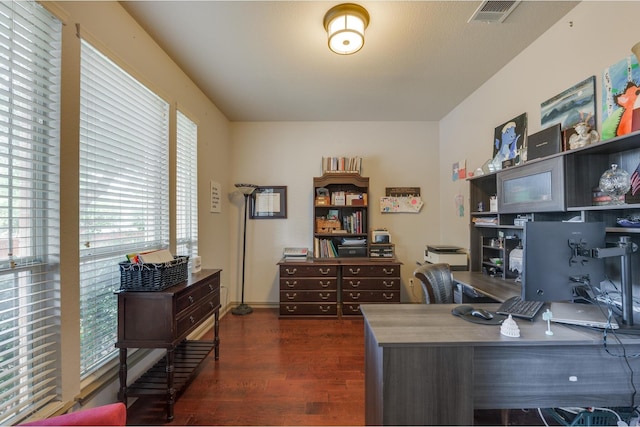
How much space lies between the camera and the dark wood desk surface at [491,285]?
1844 mm

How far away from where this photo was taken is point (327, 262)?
3.47 metres

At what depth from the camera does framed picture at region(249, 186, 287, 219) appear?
12.8ft

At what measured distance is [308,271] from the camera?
3.43 meters

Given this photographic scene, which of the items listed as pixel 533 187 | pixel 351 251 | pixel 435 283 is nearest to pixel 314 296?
pixel 351 251

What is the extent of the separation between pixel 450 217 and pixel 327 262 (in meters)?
1.83

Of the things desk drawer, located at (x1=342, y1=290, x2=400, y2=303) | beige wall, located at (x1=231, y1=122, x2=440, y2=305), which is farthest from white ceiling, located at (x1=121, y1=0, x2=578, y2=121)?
desk drawer, located at (x1=342, y1=290, x2=400, y2=303)

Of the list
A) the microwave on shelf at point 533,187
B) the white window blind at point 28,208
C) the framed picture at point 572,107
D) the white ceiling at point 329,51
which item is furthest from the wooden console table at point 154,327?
the framed picture at point 572,107

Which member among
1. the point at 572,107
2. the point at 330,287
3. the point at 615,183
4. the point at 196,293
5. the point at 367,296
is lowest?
the point at 367,296

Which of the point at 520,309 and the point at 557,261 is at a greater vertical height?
the point at 557,261

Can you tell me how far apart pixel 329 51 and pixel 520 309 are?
2.32 metres

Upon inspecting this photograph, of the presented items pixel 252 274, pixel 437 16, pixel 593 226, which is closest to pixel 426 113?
pixel 437 16

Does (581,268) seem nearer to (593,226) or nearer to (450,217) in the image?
(593,226)

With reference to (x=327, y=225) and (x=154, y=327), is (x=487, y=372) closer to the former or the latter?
(x=154, y=327)

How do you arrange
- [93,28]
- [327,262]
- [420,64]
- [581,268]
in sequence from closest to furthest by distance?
[581,268], [93,28], [420,64], [327,262]
